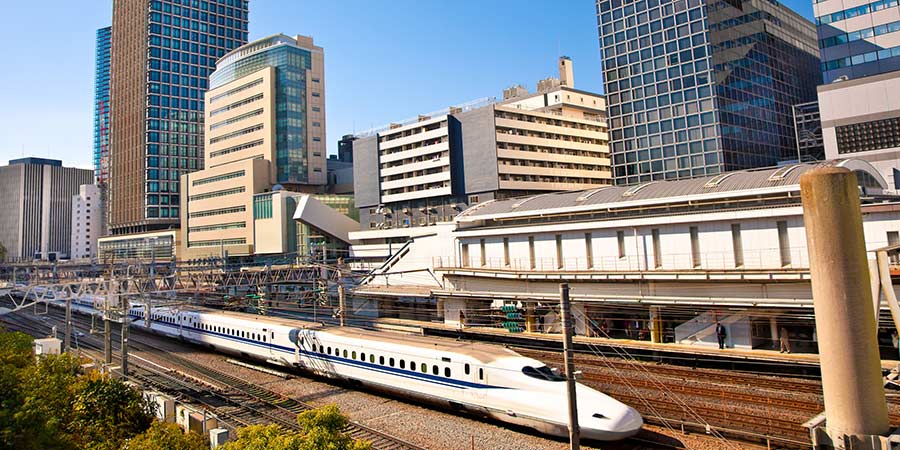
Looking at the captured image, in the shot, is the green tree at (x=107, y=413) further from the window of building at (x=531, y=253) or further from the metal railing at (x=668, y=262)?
the window of building at (x=531, y=253)

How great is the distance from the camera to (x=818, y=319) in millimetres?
13328

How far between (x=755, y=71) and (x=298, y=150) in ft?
238

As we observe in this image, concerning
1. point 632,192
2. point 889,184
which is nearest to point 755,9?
point 889,184

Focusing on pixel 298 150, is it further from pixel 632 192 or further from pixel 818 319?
pixel 818 319

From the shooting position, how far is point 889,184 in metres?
46.7

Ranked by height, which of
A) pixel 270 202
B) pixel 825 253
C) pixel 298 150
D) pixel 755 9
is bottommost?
pixel 825 253

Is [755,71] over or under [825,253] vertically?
over

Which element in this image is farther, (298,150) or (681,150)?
(298,150)

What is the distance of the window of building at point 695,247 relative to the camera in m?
31.2

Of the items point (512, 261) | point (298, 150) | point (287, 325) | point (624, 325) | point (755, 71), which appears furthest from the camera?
point (298, 150)

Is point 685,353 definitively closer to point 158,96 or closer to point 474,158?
point 474,158

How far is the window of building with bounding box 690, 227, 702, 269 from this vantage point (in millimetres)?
31183

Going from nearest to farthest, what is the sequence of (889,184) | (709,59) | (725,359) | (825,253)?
(825,253)
(725,359)
(889,184)
(709,59)

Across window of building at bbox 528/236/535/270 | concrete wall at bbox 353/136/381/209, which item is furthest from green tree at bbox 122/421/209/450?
concrete wall at bbox 353/136/381/209
